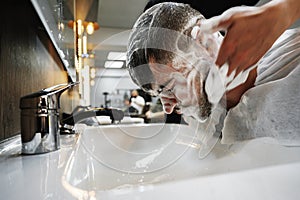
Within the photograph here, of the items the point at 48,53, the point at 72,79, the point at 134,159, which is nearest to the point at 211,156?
the point at 134,159

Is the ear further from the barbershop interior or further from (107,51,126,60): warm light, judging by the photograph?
(107,51,126,60): warm light

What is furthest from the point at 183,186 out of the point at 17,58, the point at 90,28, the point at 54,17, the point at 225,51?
the point at 90,28

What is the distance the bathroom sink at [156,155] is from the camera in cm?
35

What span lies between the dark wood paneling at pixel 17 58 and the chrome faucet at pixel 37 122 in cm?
3

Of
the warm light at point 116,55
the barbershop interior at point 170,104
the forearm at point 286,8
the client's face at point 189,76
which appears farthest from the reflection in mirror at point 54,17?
the forearm at point 286,8

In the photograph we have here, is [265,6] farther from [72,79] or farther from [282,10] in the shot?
[72,79]

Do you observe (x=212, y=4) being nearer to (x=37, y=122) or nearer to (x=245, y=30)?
(x=245, y=30)

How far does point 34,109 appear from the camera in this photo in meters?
0.25

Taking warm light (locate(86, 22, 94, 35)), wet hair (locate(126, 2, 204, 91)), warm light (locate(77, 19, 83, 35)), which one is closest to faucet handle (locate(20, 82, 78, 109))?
wet hair (locate(126, 2, 204, 91))

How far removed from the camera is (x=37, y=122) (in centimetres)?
25

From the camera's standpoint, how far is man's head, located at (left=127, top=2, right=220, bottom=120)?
0.29 metres

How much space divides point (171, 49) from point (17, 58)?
224 mm

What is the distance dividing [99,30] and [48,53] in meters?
0.23

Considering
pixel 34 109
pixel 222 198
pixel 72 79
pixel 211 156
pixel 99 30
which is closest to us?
pixel 222 198
